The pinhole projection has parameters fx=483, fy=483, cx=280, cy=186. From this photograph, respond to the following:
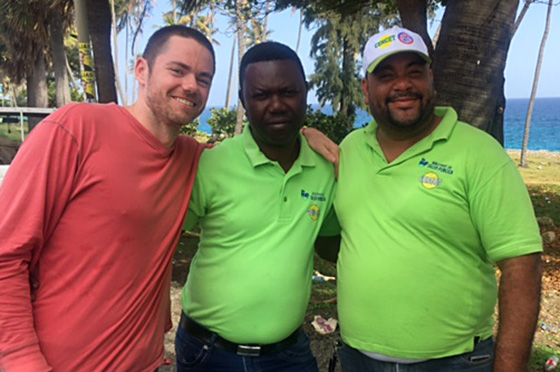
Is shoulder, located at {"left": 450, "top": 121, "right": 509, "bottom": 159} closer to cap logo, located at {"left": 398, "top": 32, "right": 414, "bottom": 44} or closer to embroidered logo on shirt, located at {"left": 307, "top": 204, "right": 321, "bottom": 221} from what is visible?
cap logo, located at {"left": 398, "top": 32, "right": 414, "bottom": 44}

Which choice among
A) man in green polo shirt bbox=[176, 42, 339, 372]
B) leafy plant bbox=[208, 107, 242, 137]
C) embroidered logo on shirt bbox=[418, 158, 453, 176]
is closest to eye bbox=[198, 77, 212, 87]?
man in green polo shirt bbox=[176, 42, 339, 372]

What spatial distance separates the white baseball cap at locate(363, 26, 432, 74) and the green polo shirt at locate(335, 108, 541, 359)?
392mm

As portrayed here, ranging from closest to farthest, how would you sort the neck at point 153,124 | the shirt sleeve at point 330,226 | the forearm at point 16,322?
the forearm at point 16,322
the neck at point 153,124
the shirt sleeve at point 330,226

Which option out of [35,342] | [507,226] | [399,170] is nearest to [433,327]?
[507,226]

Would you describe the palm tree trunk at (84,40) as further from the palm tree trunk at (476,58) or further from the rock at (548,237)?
the rock at (548,237)

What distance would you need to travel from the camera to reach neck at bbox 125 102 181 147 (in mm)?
2256

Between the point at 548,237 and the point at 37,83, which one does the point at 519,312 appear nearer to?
the point at 548,237

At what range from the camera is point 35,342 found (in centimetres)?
184

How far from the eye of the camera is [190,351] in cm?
258

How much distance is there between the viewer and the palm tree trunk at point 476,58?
12.9ft

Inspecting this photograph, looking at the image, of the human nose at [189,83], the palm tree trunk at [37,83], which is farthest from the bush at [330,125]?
the palm tree trunk at [37,83]

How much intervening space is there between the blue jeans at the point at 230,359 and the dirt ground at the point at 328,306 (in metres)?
1.88

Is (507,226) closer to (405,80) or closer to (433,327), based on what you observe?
(433,327)

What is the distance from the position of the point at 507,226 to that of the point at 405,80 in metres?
0.85
